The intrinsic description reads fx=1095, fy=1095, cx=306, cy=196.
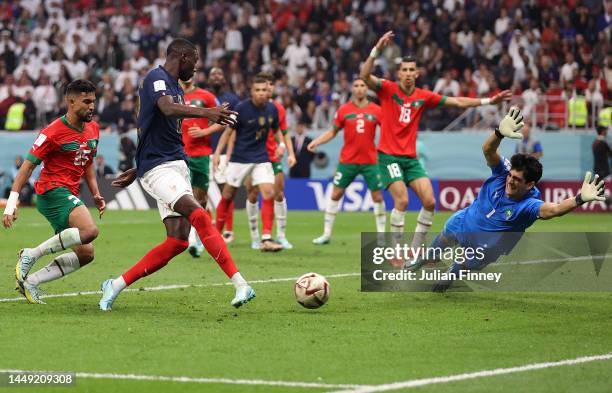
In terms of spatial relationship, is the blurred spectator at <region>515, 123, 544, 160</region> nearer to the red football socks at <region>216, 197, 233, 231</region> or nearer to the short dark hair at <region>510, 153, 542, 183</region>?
the red football socks at <region>216, 197, 233, 231</region>

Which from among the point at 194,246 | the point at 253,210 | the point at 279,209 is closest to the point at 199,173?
the point at 194,246

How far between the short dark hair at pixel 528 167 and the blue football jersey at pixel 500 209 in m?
0.25

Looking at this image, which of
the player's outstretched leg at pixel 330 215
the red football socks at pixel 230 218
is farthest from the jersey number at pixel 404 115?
the red football socks at pixel 230 218

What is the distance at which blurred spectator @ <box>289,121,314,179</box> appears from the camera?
92.9 ft

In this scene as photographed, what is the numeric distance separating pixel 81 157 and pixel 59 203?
49 centimetres

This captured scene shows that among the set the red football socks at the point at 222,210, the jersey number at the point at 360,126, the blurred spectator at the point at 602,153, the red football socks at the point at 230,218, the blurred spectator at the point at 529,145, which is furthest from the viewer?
the blurred spectator at the point at 529,145

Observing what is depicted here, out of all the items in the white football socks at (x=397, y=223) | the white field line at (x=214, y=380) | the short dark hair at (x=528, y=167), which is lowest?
the white football socks at (x=397, y=223)

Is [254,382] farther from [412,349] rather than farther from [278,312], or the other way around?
[278,312]

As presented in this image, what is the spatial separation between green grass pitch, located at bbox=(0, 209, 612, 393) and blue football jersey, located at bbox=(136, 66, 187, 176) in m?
1.37

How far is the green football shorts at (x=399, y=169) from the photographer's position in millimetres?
14047

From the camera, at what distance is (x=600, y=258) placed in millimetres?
14297

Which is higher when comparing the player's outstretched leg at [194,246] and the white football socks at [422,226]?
the white football socks at [422,226]

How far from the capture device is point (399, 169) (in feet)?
46.1

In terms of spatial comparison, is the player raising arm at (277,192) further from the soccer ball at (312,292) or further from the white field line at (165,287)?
the soccer ball at (312,292)
